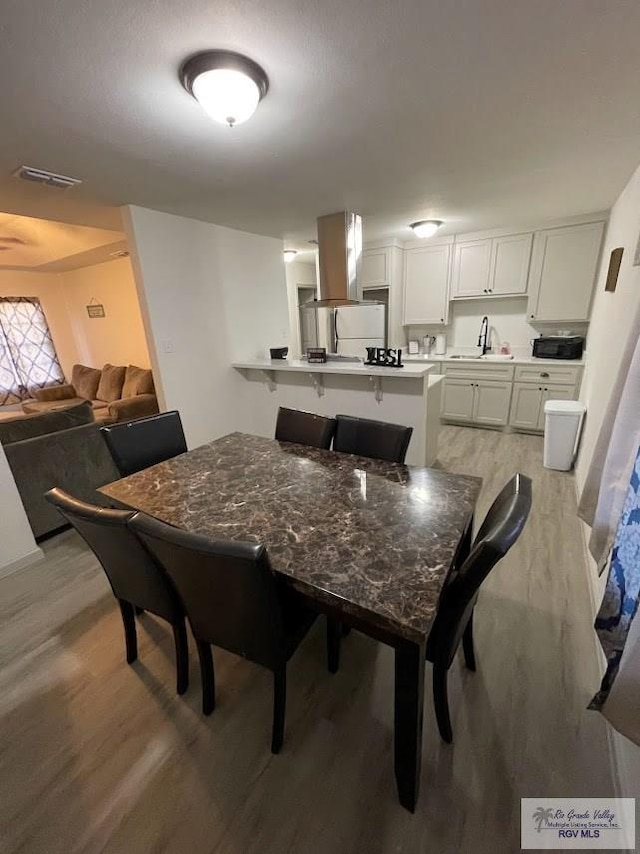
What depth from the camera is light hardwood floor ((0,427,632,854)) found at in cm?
107

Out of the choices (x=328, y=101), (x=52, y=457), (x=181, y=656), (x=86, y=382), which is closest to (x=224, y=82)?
(x=328, y=101)

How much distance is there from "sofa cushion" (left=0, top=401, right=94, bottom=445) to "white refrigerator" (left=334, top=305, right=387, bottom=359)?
11.0ft

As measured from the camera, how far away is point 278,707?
121cm

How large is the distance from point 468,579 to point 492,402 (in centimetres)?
371

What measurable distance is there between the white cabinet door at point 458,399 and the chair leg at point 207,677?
398cm

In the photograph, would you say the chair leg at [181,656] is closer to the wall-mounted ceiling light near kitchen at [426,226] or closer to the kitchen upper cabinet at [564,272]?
the wall-mounted ceiling light near kitchen at [426,226]

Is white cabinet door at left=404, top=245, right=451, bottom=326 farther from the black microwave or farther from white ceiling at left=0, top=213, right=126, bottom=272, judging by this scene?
white ceiling at left=0, top=213, right=126, bottom=272

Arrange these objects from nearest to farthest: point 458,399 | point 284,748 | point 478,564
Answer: point 478,564
point 284,748
point 458,399

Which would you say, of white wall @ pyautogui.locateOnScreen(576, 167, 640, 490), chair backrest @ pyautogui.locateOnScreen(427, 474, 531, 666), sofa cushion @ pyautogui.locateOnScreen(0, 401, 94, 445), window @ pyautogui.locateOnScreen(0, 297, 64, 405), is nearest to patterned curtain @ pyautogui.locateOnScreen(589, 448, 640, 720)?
chair backrest @ pyautogui.locateOnScreen(427, 474, 531, 666)

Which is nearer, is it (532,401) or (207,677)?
(207,677)

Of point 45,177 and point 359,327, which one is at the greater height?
point 45,177

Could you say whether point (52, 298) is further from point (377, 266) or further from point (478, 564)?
point (478, 564)

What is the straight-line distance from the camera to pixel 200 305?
133 inches

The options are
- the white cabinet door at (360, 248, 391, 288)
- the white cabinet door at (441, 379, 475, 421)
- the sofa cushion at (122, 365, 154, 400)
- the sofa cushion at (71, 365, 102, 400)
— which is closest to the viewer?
the white cabinet door at (441, 379, 475, 421)
